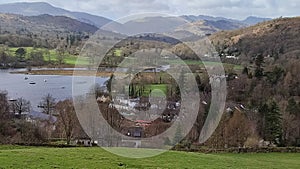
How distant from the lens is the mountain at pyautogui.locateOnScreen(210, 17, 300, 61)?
87.1 meters

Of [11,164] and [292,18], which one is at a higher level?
[292,18]

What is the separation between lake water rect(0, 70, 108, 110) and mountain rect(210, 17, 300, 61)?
37093 mm

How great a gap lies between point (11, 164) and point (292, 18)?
12433cm

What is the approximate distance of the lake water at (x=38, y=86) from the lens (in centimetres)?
5853

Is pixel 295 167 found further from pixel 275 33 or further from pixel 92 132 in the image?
pixel 275 33

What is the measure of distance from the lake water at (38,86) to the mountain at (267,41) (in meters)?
37.1

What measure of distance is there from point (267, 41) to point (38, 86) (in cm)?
6257

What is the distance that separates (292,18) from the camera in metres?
123

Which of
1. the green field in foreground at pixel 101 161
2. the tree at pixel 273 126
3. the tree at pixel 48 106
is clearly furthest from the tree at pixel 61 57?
the green field in foreground at pixel 101 161

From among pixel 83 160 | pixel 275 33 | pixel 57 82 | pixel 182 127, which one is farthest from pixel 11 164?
pixel 275 33

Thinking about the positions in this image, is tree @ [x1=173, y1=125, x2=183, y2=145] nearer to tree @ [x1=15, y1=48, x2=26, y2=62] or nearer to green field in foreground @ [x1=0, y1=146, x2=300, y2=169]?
green field in foreground @ [x1=0, y1=146, x2=300, y2=169]

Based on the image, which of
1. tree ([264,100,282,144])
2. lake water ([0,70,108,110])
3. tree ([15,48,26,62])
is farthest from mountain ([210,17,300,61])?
tree ([15,48,26,62])

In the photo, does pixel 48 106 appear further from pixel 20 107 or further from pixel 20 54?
pixel 20 54

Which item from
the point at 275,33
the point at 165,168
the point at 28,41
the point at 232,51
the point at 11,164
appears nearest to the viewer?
the point at 11,164
